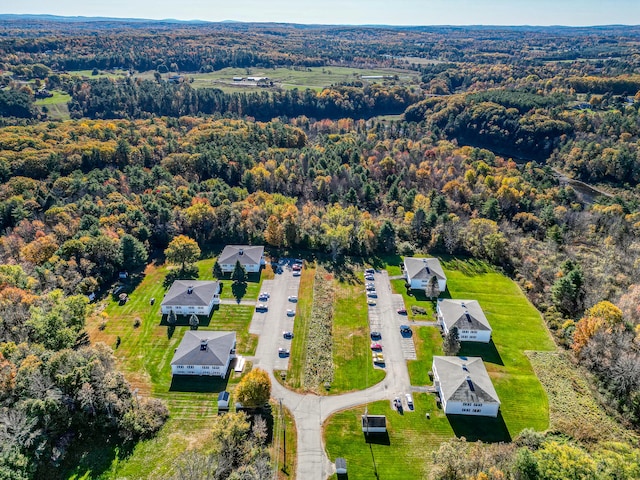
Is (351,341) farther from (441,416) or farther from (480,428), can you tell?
(480,428)

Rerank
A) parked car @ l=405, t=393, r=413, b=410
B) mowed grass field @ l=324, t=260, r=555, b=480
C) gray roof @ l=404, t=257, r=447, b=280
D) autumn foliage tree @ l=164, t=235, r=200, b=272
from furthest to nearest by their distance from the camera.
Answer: autumn foliage tree @ l=164, t=235, r=200, b=272 < gray roof @ l=404, t=257, r=447, b=280 < parked car @ l=405, t=393, r=413, b=410 < mowed grass field @ l=324, t=260, r=555, b=480

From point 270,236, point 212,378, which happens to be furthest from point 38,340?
point 270,236

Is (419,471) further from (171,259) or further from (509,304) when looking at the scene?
(171,259)

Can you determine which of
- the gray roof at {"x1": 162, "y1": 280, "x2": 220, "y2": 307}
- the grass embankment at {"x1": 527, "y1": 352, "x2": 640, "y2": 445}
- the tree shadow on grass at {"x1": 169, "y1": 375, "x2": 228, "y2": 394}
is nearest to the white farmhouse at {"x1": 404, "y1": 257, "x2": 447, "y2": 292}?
the grass embankment at {"x1": 527, "y1": 352, "x2": 640, "y2": 445}

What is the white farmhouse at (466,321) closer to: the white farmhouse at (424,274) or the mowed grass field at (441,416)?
the mowed grass field at (441,416)

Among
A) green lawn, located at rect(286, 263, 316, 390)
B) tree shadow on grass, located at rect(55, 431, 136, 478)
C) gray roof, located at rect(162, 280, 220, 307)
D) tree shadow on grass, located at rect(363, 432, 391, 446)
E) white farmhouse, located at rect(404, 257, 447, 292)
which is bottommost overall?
tree shadow on grass, located at rect(55, 431, 136, 478)

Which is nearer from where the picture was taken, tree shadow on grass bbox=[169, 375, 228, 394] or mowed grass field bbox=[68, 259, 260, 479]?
mowed grass field bbox=[68, 259, 260, 479]

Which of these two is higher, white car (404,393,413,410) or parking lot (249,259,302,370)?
white car (404,393,413,410)

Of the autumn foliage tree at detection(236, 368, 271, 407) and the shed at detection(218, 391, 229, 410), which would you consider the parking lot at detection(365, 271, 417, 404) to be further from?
A: the shed at detection(218, 391, 229, 410)
